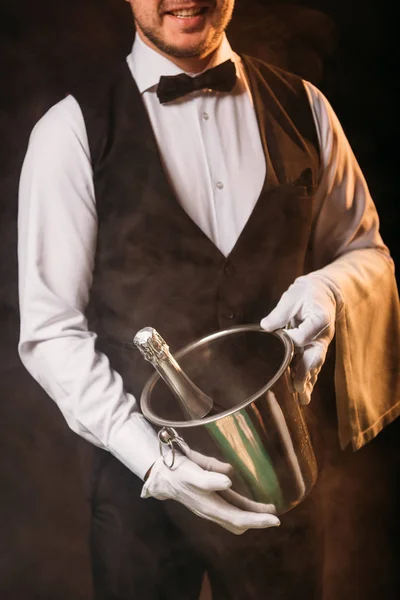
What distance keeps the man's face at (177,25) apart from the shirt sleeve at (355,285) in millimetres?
201

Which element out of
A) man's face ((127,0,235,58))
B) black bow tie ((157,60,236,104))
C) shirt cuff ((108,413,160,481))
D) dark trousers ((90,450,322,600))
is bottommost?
dark trousers ((90,450,322,600))

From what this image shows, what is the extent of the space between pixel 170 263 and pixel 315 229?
0.27 m

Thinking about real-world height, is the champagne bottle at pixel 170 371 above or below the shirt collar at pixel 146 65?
below

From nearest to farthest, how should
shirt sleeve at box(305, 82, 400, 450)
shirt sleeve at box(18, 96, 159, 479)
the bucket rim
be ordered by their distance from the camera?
1. the bucket rim
2. shirt sleeve at box(18, 96, 159, 479)
3. shirt sleeve at box(305, 82, 400, 450)

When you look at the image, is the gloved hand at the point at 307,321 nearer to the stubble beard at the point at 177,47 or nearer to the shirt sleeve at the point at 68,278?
the shirt sleeve at the point at 68,278

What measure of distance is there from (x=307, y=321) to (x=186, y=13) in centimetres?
51

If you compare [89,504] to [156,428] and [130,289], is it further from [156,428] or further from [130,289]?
[130,289]

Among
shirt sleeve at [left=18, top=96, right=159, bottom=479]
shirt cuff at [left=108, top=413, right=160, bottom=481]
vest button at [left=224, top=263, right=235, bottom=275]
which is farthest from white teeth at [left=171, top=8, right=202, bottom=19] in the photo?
shirt cuff at [left=108, top=413, right=160, bottom=481]

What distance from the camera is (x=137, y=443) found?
43.1 inches

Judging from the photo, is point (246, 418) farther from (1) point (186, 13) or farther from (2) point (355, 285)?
(1) point (186, 13)

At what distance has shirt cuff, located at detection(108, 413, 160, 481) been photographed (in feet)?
3.59

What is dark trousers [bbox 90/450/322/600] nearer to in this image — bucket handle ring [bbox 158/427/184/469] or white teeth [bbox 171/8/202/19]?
bucket handle ring [bbox 158/427/184/469]

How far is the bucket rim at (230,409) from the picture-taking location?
3.18ft

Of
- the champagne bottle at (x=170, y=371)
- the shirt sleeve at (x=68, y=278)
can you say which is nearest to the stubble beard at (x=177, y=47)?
the shirt sleeve at (x=68, y=278)
